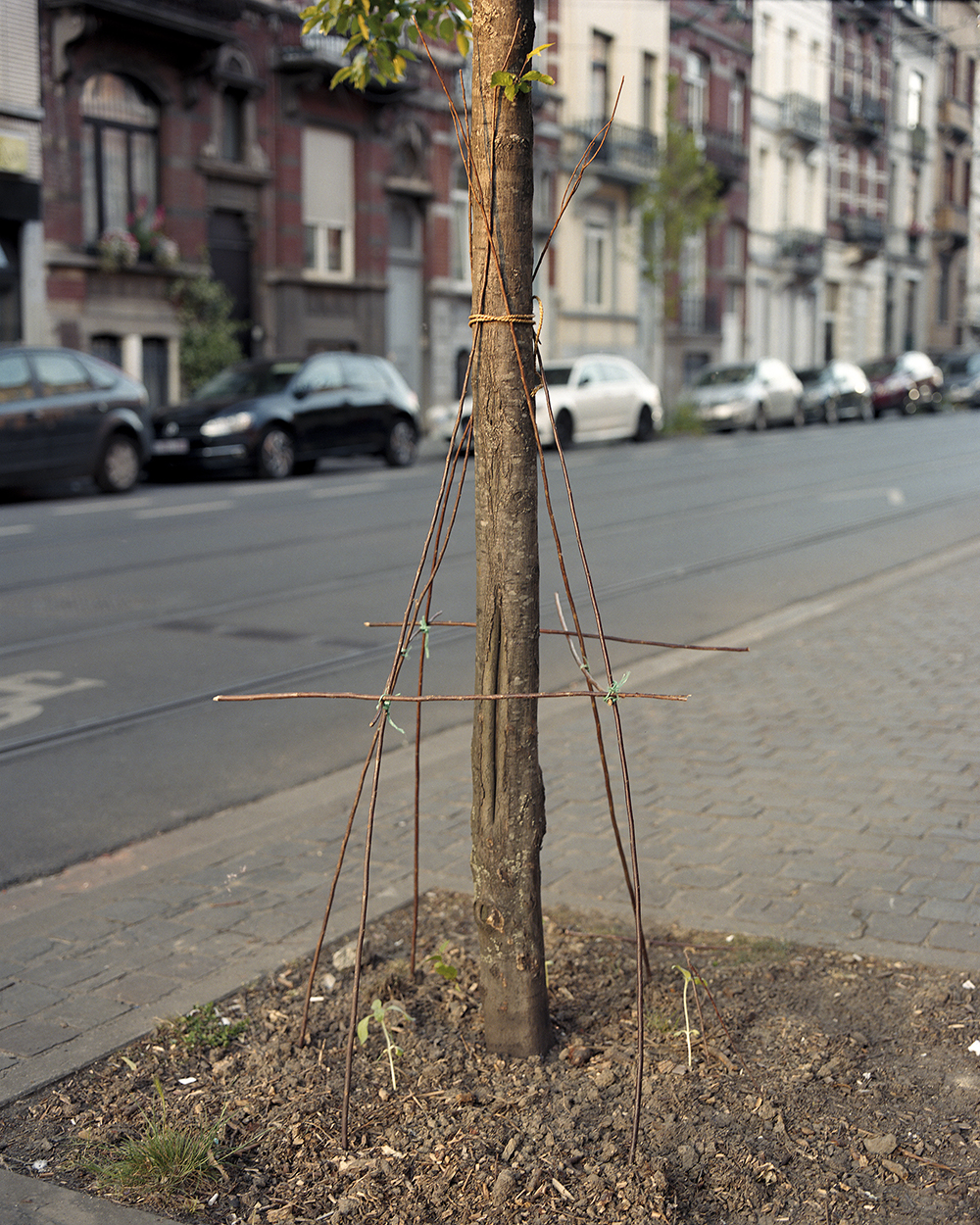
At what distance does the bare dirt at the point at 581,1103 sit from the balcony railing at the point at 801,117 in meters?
47.4

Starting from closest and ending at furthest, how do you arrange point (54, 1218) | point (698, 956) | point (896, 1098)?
point (54, 1218), point (896, 1098), point (698, 956)

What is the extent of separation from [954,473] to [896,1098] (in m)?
17.6

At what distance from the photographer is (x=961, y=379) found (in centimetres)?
4300

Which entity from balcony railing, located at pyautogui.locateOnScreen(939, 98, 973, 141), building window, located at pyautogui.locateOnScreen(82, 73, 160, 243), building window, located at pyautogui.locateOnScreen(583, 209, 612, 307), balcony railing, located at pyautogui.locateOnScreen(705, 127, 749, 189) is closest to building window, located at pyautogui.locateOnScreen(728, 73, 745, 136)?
balcony railing, located at pyautogui.locateOnScreen(705, 127, 749, 189)

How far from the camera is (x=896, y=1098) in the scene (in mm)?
2980

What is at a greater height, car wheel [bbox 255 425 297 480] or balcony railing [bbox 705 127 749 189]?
balcony railing [bbox 705 127 749 189]

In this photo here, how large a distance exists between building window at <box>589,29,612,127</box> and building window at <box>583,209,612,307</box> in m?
2.38

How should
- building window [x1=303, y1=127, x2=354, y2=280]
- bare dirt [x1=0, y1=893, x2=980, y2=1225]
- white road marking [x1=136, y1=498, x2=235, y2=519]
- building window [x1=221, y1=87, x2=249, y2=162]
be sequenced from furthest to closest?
building window [x1=303, y1=127, x2=354, y2=280]
building window [x1=221, y1=87, x2=249, y2=162]
white road marking [x1=136, y1=498, x2=235, y2=519]
bare dirt [x1=0, y1=893, x2=980, y2=1225]

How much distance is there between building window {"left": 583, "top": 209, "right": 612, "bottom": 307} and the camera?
37125 mm

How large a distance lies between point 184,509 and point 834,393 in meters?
24.6

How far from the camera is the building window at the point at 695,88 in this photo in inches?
1634

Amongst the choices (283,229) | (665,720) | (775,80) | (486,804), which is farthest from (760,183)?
(486,804)

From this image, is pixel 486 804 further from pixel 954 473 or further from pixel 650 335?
pixel 650 335

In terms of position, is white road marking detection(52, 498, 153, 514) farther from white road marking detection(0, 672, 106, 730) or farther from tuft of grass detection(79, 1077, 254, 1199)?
tuft of grass detection(79, 1077, 254, 1199)
